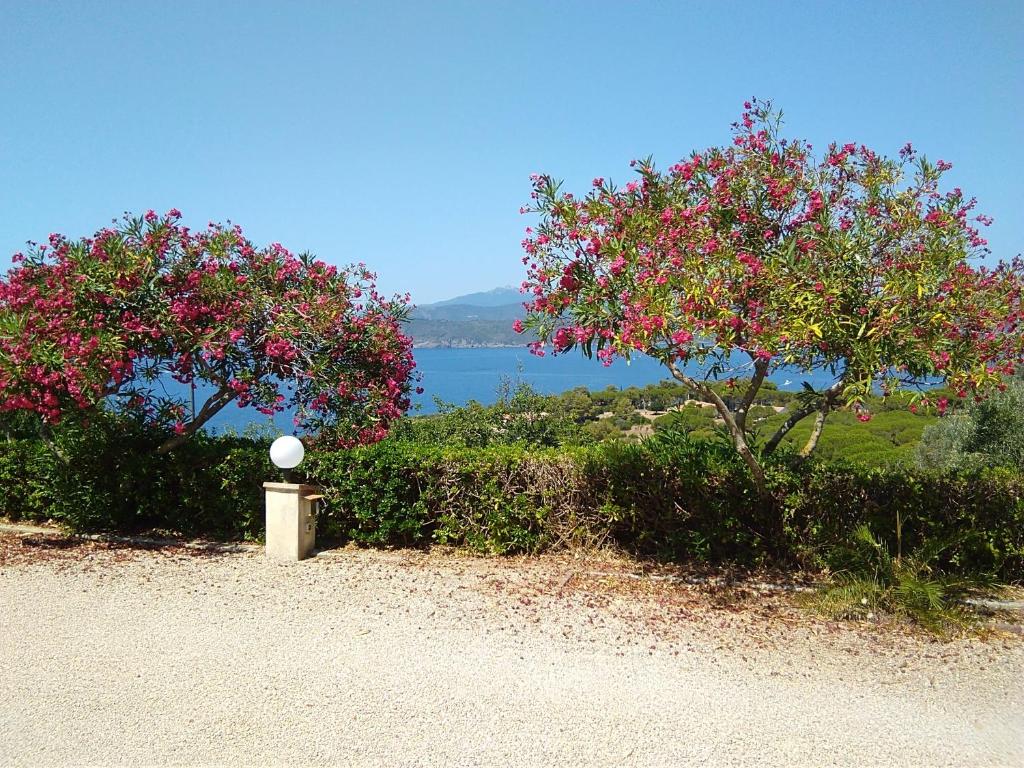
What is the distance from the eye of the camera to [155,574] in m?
6.16

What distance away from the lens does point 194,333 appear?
6586 mm

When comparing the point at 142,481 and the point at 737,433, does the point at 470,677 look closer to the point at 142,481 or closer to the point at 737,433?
the point at 737,433

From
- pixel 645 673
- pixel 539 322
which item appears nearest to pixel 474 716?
pixel 645 673

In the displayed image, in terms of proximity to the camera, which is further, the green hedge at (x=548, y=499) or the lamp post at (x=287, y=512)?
the lamp post at (x=287, y=512)

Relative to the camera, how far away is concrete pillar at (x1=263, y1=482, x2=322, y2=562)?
21.6ft

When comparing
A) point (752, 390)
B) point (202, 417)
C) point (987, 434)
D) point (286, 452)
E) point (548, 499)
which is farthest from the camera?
point (987, 434)

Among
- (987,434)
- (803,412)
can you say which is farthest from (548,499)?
(987,434)

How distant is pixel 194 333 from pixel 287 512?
185 centimetres

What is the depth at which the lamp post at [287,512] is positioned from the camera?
6570 millimetres

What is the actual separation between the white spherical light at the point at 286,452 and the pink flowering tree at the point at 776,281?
8.44 ft

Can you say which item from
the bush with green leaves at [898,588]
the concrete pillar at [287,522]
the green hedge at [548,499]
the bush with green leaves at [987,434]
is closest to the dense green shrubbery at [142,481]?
the green hedge at [548,499]

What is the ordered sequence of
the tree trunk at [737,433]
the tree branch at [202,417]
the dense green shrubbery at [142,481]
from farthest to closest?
the tree branch at [202,417]
the dense green shrubbery at [142,481]
the tree trunk at [737,433]

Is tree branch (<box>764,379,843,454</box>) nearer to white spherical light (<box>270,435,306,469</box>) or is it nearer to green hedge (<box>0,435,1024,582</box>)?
green hedge (<box>0,435,1024,582</box>)

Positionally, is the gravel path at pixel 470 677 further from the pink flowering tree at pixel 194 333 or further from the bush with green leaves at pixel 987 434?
the bush with green leaves at pixel 987 434
